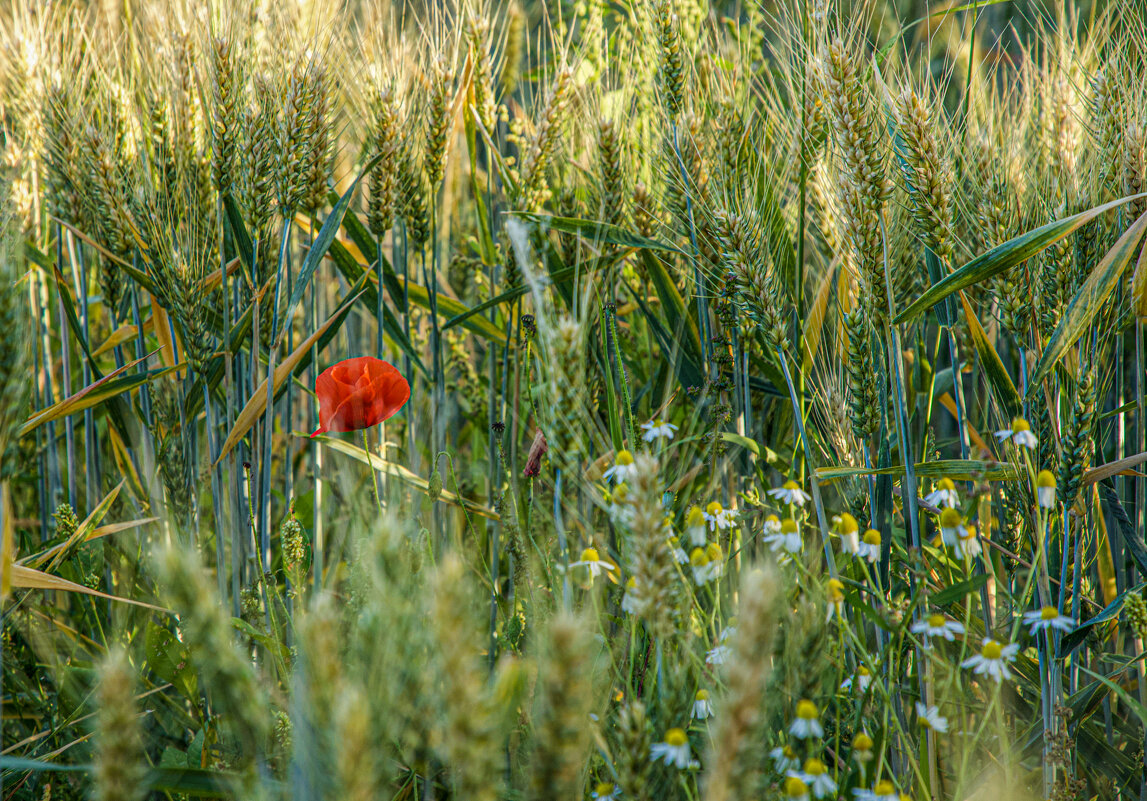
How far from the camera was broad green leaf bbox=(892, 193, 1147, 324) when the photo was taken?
949 mm

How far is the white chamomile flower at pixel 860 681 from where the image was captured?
36.1 inches

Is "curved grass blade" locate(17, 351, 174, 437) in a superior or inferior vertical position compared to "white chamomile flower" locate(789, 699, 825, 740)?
superior

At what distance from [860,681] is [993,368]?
0.51 m

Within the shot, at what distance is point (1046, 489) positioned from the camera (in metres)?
0.94

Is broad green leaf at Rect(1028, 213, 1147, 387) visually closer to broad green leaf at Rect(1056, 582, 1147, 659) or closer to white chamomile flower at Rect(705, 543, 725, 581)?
broad green leaf at Rect(1056, 582, 1147, 659)

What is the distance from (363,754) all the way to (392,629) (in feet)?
0.33

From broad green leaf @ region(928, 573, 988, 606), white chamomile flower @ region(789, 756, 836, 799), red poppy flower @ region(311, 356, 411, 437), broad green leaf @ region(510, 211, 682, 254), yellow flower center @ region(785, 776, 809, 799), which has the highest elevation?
broad green leaf @ region(510, 211, 682, 254)

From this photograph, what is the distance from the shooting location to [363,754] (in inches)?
18.8

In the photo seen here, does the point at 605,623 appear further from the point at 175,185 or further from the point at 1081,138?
the point at 1081,138

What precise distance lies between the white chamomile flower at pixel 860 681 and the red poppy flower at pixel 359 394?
714 mm

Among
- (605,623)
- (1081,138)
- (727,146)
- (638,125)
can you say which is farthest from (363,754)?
(638,125)

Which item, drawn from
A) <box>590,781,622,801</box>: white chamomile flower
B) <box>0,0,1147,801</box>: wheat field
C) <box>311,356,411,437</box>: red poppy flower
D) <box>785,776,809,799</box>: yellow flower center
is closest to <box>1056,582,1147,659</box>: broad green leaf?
<box>0,0,1147,801</box>: wheat field

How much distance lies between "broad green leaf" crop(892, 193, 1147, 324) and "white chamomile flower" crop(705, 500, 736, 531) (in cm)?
33

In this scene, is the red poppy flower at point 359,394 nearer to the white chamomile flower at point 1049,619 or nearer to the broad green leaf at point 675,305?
the broad green leaf at point 675,305
